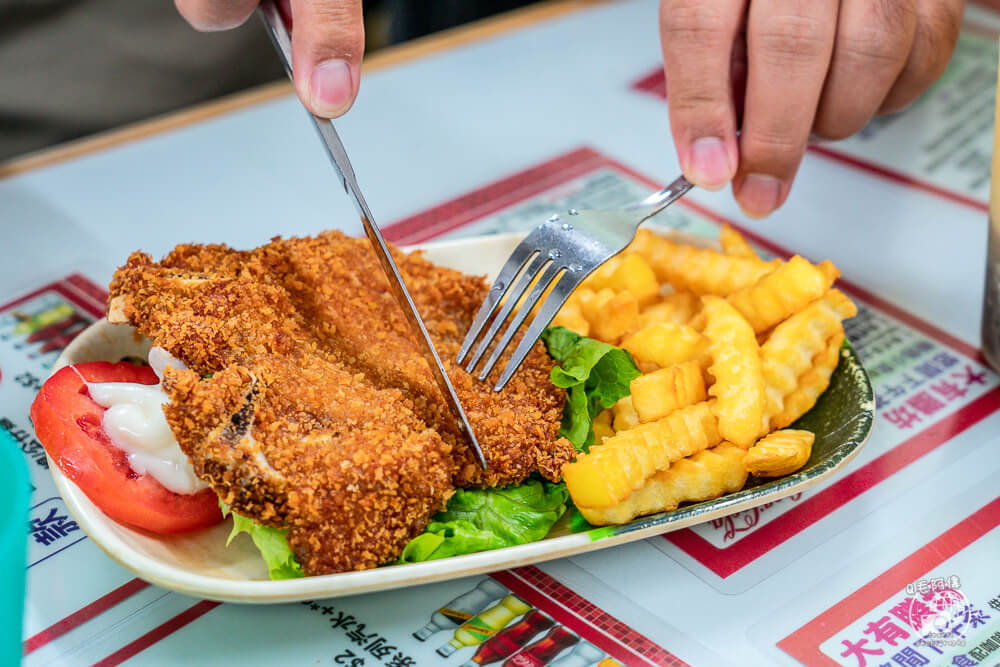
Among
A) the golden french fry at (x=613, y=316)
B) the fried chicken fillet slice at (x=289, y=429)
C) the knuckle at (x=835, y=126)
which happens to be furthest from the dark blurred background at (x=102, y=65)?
the knuckle at (x=835, y=126)

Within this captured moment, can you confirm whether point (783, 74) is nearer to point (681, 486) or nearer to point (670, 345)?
point (670, 345)

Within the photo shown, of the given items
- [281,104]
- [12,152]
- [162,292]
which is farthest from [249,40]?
[162,292]

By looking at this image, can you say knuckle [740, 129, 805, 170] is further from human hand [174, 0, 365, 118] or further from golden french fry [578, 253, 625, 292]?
human hand [174, 0, 365, 118]

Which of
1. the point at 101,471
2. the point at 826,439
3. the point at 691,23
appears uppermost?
the point at 691,23

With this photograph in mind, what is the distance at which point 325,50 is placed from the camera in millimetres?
1533

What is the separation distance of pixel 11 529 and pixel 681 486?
0.93 meters

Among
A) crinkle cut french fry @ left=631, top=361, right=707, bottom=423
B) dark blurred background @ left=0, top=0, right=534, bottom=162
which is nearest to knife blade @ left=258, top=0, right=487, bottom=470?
crinkle cut french fry @ left=631, top=361, right=707, bottom=423

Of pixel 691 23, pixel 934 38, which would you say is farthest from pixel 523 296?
pixel 934 38

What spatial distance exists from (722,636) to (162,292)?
1071 millimetres

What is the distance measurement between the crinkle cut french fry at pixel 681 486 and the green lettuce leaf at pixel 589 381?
0.21m

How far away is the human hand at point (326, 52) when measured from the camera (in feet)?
4.98

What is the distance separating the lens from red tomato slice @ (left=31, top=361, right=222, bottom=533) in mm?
1447

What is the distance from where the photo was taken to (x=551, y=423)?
1.62 meters

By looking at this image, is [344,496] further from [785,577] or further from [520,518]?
[785,577]
